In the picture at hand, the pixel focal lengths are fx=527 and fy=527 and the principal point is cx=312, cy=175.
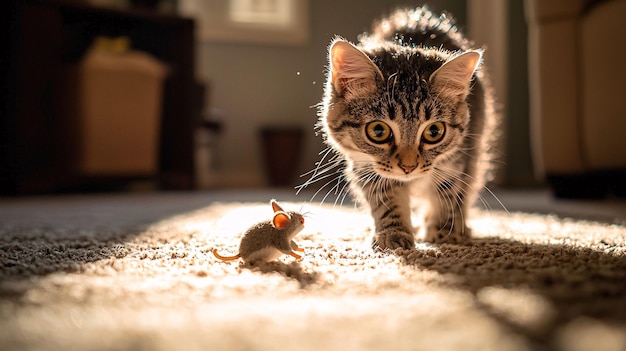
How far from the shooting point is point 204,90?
3.35m

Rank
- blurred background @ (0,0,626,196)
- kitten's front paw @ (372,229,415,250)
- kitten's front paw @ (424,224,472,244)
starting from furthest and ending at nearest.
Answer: blurred background @ (0,0,626,196)
kitten's front paw @ (424,224,472,244)
kitten's front paw @ (372,229,415,250)

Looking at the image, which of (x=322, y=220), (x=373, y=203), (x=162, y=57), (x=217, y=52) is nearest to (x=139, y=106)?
(x=162, y=57)

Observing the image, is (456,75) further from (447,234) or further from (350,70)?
(447,234)

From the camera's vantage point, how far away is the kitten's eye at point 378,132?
3.36 ft

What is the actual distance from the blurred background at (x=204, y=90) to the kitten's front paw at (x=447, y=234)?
1.07 m

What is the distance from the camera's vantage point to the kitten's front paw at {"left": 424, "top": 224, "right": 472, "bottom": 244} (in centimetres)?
110

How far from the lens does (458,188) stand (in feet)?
3.86

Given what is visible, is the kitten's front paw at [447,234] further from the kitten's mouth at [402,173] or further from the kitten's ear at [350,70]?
the kitten's ear at [350,70]

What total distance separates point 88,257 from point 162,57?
8.33 ft

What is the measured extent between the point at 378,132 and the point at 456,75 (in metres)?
0.20

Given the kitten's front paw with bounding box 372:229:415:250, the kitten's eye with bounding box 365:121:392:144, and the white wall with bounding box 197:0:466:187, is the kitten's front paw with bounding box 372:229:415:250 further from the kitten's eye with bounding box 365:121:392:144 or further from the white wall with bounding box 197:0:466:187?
the white wall with bounding box 197:0:466:187

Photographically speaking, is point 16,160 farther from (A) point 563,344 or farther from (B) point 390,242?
(A) point 563,344

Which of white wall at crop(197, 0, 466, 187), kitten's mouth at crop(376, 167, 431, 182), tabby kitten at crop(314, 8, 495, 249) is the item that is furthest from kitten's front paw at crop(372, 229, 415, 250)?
white wall at crop(197, 0, 466, 187)

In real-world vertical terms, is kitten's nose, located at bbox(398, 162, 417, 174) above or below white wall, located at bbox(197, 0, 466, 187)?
below
